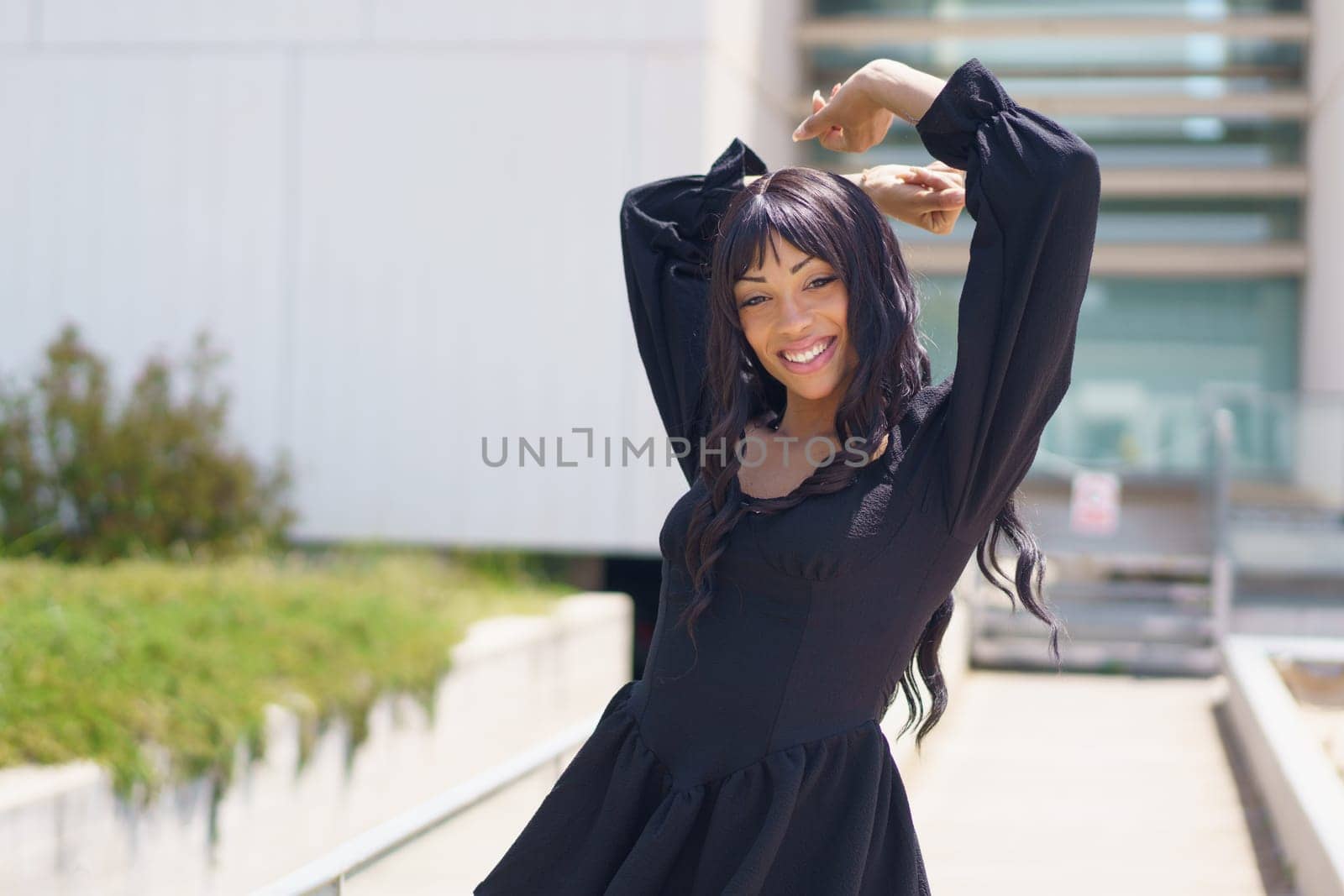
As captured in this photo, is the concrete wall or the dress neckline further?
the concrete wall

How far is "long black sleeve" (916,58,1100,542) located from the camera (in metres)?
1.61

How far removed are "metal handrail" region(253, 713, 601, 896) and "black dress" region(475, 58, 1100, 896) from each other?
513mm

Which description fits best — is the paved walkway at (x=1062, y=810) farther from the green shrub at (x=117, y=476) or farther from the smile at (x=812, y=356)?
the green shrub at (x=117, y=476)

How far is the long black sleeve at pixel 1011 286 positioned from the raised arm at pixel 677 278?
16.8 inches

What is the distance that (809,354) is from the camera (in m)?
1.79

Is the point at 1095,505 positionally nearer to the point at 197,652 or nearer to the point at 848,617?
the point at 197,652

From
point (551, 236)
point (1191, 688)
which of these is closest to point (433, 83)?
point (551, 236)

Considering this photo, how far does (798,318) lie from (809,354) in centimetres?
5

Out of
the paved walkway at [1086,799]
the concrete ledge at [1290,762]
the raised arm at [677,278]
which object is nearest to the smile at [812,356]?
the raised arm at [677,278]

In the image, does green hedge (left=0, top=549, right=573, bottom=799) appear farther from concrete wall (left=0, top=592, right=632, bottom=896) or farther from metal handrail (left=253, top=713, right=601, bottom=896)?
metal handrail (left=253, top=713, right=601, bottom=896)

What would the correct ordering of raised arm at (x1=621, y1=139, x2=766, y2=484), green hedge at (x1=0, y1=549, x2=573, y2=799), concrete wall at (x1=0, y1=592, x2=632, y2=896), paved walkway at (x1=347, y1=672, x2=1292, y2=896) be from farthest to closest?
green hedge at (x1=0, y1=549, x2=573, y2=799)
concrete wall at (x1=0, y1=592, x2=632, y2=896)
paved walkway at (x1=347, y1=672, x2=1292, y2=896)
raised arm at (x1=621, y1=139, x2=766, y2=484)

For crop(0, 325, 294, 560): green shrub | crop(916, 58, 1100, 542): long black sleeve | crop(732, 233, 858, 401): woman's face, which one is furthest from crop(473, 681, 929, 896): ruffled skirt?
crop(0, 325, 294, 560): green shrub

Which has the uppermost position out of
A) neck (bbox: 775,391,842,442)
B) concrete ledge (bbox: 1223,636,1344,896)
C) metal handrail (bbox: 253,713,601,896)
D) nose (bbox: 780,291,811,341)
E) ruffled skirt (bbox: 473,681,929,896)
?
nose (bbox: 780,291,811,341)

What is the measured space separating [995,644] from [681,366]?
8.45 meters
